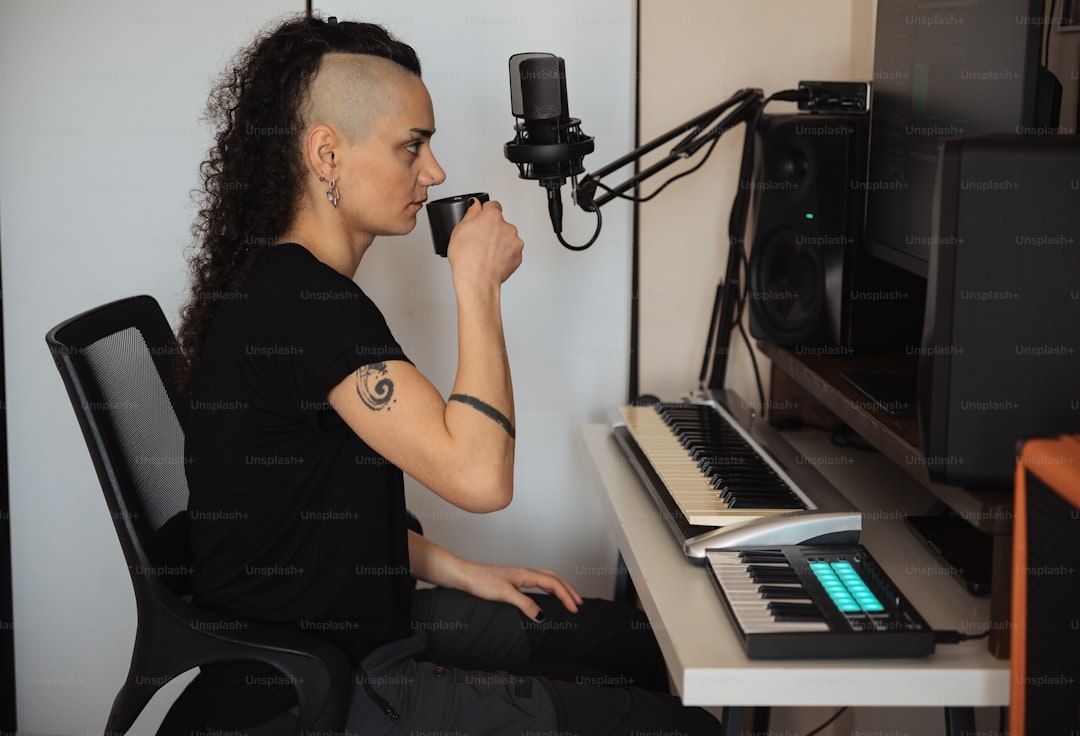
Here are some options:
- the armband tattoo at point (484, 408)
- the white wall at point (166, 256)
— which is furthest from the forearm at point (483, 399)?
the white wall at point (166, 256)

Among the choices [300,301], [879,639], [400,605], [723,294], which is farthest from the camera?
[723,294]

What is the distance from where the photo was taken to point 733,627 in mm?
1150

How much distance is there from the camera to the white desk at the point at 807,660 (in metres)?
1.06

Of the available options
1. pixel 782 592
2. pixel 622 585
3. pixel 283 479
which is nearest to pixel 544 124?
pixel 283 479

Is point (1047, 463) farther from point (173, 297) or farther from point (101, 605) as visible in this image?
point (101, 605)

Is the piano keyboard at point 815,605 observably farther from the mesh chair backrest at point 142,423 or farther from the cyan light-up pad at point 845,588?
the mesh chair backrest at point 142,423

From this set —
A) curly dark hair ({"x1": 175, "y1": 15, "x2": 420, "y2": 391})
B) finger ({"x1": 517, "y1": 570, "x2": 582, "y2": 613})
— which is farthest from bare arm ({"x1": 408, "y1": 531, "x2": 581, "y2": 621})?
curly dark hair ({"x1": 175, "y1": 15, "x2": 420, "y2": 391})

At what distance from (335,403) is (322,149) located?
14.0 inches

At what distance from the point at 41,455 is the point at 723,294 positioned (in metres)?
1.42

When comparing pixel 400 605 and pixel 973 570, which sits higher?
pixel 973 570

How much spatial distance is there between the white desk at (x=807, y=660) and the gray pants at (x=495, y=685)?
17cm

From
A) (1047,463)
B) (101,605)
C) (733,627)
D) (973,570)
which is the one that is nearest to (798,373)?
(973,570)

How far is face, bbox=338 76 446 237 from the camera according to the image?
1411mm

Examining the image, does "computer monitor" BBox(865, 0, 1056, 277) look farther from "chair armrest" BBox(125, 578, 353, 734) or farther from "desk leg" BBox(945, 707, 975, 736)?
"chair armrest" BBox(125, 578, 353, 734)
